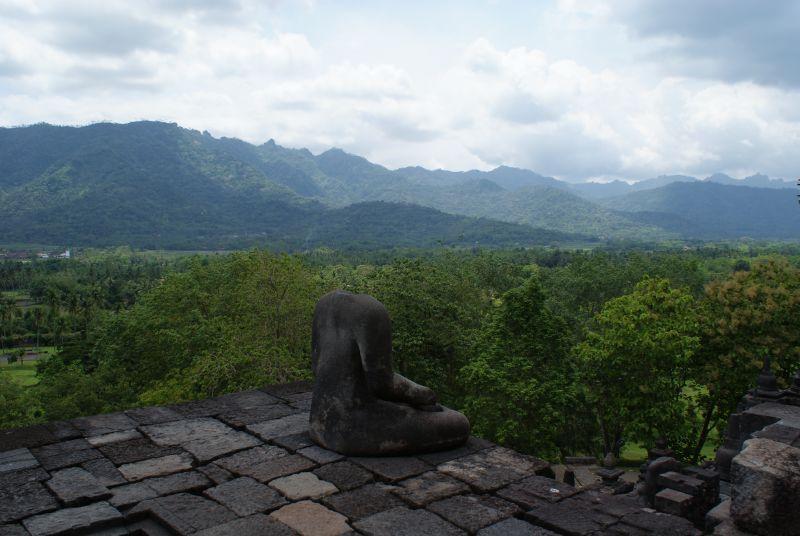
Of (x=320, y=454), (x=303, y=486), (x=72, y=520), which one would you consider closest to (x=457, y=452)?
(x=320, y=454)

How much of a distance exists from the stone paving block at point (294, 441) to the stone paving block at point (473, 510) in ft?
6.85

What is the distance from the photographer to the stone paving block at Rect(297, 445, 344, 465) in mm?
6375

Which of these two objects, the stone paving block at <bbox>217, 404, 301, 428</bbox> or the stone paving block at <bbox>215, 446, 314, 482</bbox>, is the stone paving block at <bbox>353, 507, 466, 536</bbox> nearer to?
the stone paving block at <bbox>215, 446, 314, 482</bbox>

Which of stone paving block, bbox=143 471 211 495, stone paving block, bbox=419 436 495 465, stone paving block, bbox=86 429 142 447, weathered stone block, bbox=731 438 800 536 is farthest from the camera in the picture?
stone paving block, bbox=86 429 142 447

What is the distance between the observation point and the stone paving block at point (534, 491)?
5.53m

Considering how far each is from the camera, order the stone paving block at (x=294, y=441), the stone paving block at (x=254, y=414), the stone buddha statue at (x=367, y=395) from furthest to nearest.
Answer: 1. the stone paving block at (x=254, y=414)
2. the stone paving block at (x=294, y=441)
3. the stone buddha statue at (x=367, y=395)

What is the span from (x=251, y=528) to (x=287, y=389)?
4.58 meters

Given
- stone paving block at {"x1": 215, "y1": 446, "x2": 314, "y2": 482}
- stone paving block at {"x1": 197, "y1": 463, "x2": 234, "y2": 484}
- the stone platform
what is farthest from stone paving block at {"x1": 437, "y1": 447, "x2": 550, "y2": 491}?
stone paving block at {"x1": 197, "y1": 463, "x2": 234, "y2": 484}

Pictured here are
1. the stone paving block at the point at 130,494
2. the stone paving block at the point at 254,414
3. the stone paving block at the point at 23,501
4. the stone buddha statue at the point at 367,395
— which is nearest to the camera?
the stone paving block at the point at 23,501

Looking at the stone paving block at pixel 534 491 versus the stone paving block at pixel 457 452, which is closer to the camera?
the stone paving block at pixel 534 491

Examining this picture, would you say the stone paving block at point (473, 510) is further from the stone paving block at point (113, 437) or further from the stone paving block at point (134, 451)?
the stone paving block at point (113, 437)

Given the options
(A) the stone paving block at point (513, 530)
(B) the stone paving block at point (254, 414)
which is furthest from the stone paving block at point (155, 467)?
(A) the stone paving block at point (513, 530)

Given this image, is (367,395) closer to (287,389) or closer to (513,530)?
(513,530)

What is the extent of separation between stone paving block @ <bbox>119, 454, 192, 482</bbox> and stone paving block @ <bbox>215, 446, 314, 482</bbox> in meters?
0.39
